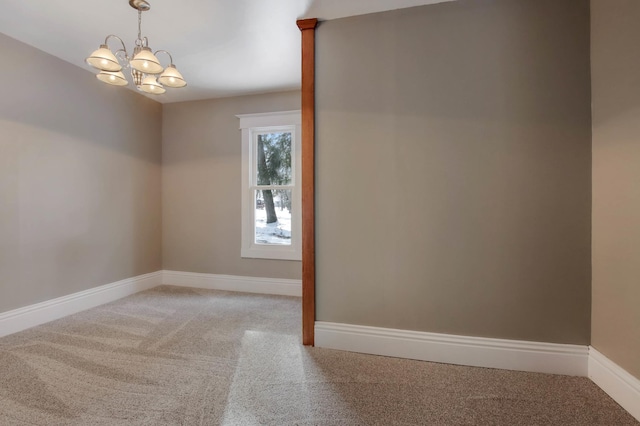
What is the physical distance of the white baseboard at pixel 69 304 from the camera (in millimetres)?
2477

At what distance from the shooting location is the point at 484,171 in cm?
195

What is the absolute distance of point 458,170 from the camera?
1988mm

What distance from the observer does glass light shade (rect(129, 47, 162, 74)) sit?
187cm

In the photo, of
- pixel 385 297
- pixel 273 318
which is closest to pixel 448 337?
pixel 385 297

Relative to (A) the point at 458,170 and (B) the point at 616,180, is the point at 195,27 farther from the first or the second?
(B) the point at 616,180

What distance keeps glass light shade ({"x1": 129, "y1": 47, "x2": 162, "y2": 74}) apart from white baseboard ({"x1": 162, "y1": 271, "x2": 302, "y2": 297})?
8.30 ft

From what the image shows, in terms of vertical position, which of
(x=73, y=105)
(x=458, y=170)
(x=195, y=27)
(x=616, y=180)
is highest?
(x=195, y=27)

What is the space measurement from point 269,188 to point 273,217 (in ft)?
1.21

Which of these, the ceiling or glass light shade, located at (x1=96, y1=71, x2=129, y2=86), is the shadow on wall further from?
glass light shade, located at (x1=96, y1=71, x2=129, y2=86)

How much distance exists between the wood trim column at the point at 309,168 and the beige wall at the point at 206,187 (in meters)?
1.45

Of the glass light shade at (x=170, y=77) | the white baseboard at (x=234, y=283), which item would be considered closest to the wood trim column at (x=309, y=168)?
the glass light shade at (x=170, y=77)

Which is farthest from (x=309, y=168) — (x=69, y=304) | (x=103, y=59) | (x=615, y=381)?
(x=69, y=304)

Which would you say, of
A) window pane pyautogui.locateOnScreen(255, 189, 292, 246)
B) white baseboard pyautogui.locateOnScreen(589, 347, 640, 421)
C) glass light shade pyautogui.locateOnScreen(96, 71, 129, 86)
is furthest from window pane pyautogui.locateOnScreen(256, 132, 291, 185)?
white baseboard pyautogui.locateOnScreen(589, 347, 640, 421)

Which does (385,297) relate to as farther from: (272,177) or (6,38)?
(6,38)
